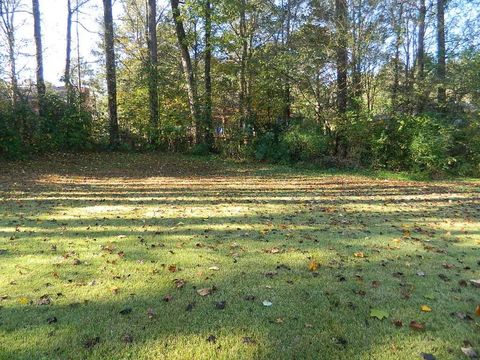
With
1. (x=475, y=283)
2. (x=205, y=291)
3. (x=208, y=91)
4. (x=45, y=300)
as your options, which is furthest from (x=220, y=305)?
(x=208, y=91)

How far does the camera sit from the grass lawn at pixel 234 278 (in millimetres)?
2438

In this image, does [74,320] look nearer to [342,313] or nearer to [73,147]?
[342,313]

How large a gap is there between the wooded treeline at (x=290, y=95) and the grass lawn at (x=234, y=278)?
682 cm

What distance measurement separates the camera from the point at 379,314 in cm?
281

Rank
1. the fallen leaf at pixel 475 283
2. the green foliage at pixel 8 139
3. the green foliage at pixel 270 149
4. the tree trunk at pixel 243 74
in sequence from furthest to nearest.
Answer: the tree trunk at pixel 243 74, the green foliage at pixel 270 149, the green foliage at pixel 8 139, the fallen leaf at pixel 475 283

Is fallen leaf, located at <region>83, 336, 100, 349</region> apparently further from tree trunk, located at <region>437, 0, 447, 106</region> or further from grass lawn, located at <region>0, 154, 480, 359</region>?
tree trunk, located at <region>437, 0, 447, 106</region>

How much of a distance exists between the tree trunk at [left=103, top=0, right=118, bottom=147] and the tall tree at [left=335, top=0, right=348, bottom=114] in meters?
8.97

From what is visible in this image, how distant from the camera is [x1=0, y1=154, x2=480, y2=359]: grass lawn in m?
2.44

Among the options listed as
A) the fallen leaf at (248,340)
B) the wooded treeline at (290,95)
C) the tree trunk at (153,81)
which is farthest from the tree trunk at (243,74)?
the fallen leaf at (248,340)

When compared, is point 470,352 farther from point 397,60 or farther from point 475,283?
point 397,60

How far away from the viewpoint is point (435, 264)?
3.92m

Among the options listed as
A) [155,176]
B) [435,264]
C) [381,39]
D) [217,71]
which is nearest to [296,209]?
[435,264]

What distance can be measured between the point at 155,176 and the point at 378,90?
29.7ft

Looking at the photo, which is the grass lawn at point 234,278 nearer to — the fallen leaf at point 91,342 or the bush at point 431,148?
the fallen leaf at point 91,342
